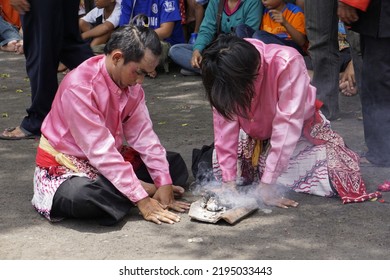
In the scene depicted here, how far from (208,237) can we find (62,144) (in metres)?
0.89

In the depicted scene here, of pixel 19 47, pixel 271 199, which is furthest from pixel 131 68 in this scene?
pixel 19 47

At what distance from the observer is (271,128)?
4297 mm

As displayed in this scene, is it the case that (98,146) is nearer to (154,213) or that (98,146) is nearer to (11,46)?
(154,213)

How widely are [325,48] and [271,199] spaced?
1726mm

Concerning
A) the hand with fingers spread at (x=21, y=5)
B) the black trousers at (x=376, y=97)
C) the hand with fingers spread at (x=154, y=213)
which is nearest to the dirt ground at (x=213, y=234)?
the hand with fingers spread at (x=154, y=213)

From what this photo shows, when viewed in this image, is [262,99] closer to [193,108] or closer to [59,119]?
[59,119]

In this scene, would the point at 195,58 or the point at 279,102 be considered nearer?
the point at 279,102

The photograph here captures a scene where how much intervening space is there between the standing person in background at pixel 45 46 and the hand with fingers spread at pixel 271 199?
6.08ft

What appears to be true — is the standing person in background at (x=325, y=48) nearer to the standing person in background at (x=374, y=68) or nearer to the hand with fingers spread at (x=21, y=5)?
the standing person in background at (x=374, y=68)

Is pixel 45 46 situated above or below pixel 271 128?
above

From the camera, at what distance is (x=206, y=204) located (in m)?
4.11

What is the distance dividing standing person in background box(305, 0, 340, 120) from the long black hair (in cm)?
163

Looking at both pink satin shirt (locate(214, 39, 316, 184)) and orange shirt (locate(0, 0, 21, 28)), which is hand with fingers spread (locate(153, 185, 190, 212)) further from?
orange shirt (locate(0, 0, 21, 28))
